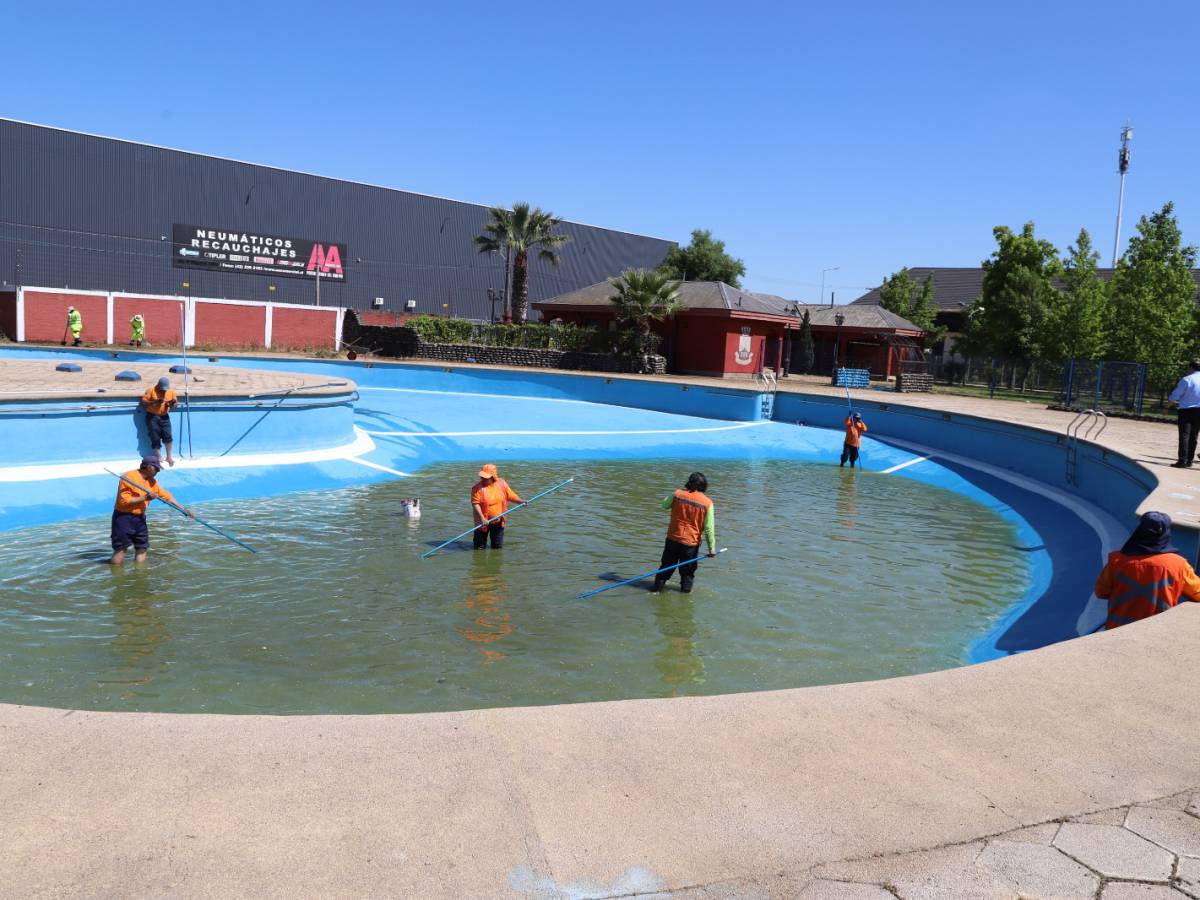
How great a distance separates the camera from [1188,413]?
14.8 meters

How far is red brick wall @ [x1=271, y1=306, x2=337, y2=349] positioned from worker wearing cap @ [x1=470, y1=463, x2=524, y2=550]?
34.5 meters

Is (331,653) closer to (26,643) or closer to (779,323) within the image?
(26,643)

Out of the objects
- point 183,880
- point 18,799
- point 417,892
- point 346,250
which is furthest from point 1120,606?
point 346,250

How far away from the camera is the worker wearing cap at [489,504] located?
12258 mm

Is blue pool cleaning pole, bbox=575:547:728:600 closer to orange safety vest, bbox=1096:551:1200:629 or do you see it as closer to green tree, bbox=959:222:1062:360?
orange safety vest, bbox=1096:551:1200:629

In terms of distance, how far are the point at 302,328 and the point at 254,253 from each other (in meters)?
6.66

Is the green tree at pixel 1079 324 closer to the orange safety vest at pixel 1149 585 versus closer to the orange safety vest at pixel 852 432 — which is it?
the orange safety vest at pixel 852 432

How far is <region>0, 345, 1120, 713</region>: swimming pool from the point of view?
8125 millimetres

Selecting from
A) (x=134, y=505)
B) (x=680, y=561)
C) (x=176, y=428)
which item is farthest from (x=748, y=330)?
(x=134, y=505)

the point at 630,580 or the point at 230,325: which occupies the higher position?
the point at 230,325

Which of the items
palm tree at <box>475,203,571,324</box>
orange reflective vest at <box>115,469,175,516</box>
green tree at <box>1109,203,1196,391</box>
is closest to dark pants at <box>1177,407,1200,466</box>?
orange reflective vest at <box>115,469,175,516</box>

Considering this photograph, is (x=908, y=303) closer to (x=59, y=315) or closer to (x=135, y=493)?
(x=59, y=315)

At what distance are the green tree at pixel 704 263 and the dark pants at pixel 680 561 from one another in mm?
52515

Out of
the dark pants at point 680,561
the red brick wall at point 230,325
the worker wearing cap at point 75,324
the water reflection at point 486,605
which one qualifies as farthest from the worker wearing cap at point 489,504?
the red brick wall at point 230,325
